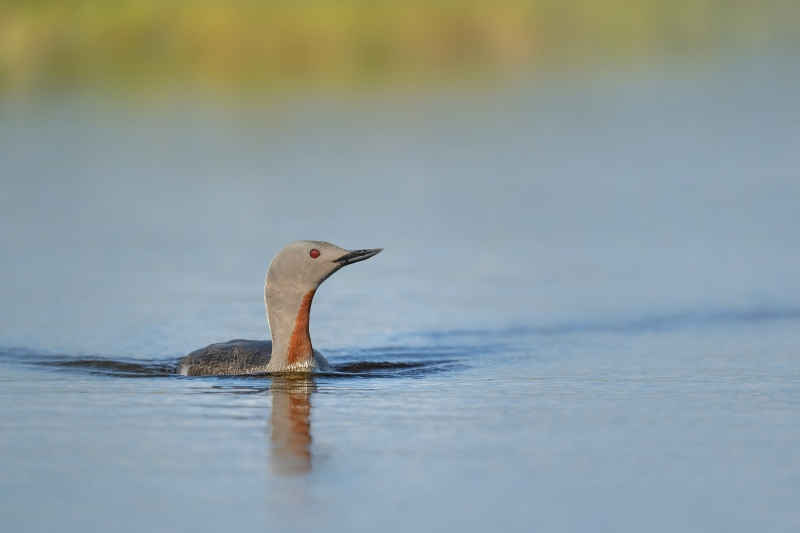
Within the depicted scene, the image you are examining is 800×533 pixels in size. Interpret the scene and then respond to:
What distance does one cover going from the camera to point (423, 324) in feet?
40.1

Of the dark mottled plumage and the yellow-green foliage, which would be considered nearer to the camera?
the dark mottled plumage

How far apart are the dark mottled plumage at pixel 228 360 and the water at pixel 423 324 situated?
0.31 meters

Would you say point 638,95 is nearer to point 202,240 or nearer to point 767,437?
point 202,240

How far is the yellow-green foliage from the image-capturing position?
3444 cm

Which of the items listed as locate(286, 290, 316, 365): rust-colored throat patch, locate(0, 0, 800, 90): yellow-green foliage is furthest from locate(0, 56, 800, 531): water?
locate(0, 0, 800, 90): yellow-green foliage

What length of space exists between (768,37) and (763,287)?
22.4 meters

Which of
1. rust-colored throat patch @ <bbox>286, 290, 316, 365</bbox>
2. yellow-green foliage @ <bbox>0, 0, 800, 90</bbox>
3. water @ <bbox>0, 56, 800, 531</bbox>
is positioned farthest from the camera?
yellow-green foliage @ <bbox>0, 0, 800, 90</bbox>

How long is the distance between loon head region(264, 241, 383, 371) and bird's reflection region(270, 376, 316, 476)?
0.78 feet

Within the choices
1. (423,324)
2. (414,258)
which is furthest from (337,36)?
(423,324)

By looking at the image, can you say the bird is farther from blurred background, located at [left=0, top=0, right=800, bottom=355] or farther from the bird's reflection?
blurred background, located at [left=0, top=0, right=800, bottom=355]

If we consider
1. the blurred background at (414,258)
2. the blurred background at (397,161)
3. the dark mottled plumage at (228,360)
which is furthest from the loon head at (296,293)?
the blurred background at (397,161)

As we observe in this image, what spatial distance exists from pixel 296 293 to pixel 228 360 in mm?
648

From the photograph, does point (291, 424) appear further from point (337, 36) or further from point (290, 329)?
point (337, 36)

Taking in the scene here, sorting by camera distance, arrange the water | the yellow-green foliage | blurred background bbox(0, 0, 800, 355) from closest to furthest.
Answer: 1. the water
2. blurred background bbox(0, 0, 800, 355)
3. the yellow-green foliage
